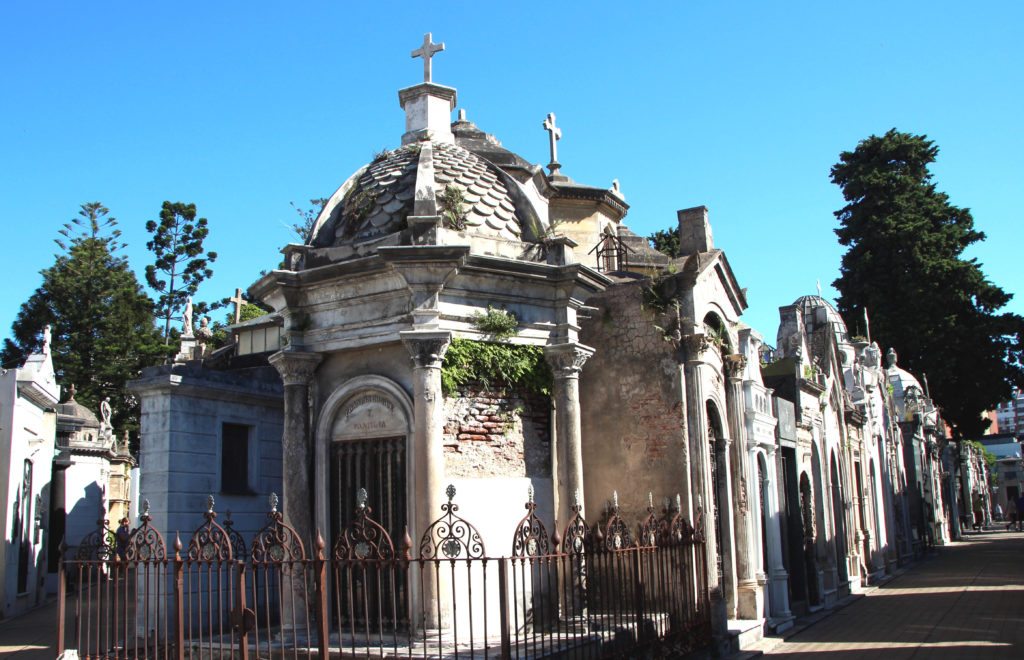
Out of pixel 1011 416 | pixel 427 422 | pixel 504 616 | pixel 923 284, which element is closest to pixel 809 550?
pixel 427 422

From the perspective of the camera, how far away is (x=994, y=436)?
84.1 metres

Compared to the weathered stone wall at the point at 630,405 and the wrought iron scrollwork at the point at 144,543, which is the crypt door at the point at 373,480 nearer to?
the wrought iron scrollwork at the point at 144,543

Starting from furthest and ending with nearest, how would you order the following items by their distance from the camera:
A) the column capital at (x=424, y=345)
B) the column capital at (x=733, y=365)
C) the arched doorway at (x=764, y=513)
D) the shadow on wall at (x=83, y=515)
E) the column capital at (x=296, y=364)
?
1. the shadow on wall at (x=83, y=515)
2. the arched doorway at (x=764, y=513)
3. the column capital at (x=733, y=365)
4. the column capital at (x=296, y=364)
5. the column capital at (x=424, y=345)

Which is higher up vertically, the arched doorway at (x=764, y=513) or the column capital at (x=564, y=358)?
the column capital at (x=564, y=358)

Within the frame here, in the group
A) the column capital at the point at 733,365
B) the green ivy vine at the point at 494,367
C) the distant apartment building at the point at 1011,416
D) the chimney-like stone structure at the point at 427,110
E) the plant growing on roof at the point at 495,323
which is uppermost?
the distant apartment building at the point at 1011,416

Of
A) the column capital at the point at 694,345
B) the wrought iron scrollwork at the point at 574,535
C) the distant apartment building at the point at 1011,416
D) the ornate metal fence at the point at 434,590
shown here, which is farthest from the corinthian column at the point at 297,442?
the distant apartment building at the point at 1011,416

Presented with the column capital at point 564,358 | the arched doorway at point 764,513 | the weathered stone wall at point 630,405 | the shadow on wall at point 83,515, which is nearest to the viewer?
the column capital at point 564,358

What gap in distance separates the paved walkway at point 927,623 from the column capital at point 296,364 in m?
7.69

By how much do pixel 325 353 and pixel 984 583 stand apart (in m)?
17.9

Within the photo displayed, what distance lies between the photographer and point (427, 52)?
42.6 feet

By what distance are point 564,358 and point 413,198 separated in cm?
293

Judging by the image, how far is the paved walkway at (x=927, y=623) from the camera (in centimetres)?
1268

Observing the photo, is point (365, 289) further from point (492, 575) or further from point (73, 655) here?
point (73, 655)

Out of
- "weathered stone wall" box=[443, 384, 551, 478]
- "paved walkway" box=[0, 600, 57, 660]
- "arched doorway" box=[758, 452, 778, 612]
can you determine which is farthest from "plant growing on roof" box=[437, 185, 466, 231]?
"paved walkway" box=[0, 600, 57, 660]
